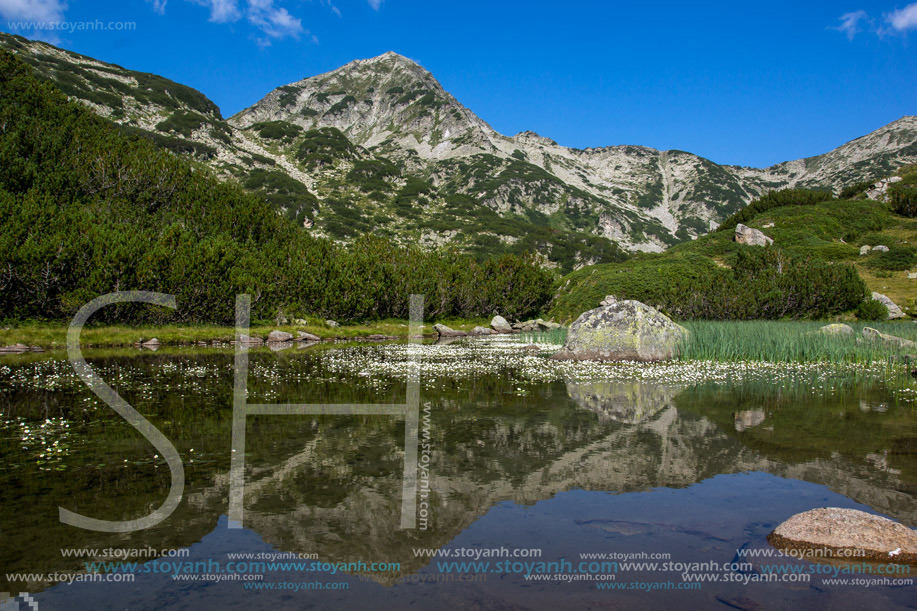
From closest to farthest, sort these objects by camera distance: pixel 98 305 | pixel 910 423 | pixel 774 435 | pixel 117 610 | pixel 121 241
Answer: pixel 117 610, pixel 774 435, pixel 910 423, pixel 98 305, pixel 121 241

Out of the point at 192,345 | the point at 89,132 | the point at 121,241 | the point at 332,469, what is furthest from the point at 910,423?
the point at 89,132

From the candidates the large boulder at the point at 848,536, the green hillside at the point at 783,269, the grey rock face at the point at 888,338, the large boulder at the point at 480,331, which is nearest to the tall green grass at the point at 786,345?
the grey rock face at the point at 888,338

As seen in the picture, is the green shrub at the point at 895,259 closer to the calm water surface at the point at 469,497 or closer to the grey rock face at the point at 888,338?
the grey rock face at the point at 888,338

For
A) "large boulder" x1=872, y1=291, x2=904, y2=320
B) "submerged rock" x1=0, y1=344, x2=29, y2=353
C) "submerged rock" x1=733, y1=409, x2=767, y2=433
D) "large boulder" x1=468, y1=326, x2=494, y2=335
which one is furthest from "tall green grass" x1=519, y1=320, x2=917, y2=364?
"submerged rock" x1=0, y1=344, x2=29, y2=353

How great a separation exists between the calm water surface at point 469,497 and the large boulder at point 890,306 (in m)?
30.4

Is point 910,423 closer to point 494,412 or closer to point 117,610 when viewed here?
point 494,412

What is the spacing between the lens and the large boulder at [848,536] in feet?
20.3

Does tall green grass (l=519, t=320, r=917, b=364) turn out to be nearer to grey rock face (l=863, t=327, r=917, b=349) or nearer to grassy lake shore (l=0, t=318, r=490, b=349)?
grey rock face (l=863, t=327, r=917, b=349)

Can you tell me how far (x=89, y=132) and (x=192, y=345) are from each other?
183ft

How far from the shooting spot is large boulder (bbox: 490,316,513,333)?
69.8 metres

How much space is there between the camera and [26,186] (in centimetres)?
5856

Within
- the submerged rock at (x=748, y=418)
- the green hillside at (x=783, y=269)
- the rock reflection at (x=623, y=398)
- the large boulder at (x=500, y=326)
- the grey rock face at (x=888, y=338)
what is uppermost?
the green hillside at (x=783, y=269)

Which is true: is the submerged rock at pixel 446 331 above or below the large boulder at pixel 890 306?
below

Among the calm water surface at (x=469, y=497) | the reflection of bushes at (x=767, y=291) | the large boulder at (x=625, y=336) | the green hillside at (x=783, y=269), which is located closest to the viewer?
the calm water surface at (x=469, y=497)
